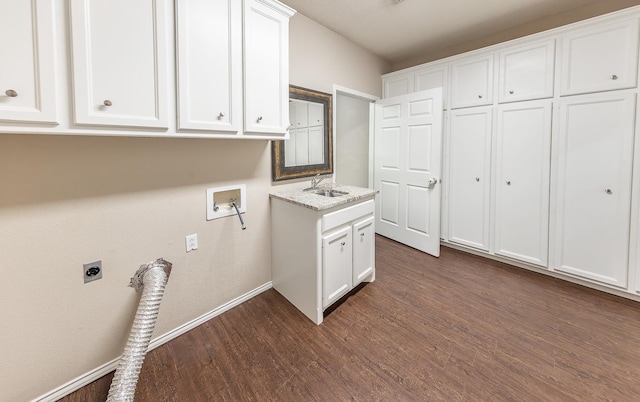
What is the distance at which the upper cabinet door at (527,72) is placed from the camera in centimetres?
251

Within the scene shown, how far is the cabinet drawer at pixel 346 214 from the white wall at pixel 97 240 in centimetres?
70

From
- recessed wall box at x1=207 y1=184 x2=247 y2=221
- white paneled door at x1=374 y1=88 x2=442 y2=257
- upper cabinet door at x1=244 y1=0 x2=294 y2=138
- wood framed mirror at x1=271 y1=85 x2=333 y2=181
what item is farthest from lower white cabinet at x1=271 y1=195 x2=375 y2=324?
white paneled door at x1=374 y1=88 x2=442 y2=257

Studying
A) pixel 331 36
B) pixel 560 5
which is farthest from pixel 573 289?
pixel 331 36

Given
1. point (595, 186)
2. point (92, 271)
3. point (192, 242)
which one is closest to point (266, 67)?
point (192, 242)

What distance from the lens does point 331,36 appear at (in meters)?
2.90

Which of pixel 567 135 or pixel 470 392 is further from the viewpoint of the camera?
pixel 567 135

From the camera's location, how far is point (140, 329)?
4.49ft

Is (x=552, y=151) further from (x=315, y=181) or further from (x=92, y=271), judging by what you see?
(x=92, y=271)

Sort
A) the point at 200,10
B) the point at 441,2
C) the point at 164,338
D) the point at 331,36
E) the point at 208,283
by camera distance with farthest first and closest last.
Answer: the point at 331,36 < the point at 441,2 < the point at 208,283 < the point at 164,338 < the point at 200,10

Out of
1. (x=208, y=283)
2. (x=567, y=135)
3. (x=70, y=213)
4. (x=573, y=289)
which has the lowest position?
(x=573, y=289)

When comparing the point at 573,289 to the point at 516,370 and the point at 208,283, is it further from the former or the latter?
the point at 208,283

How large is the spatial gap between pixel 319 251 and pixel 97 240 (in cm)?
133

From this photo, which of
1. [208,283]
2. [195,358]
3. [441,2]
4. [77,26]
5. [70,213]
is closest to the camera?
[77,26]

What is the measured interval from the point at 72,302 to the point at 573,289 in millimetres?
3787
